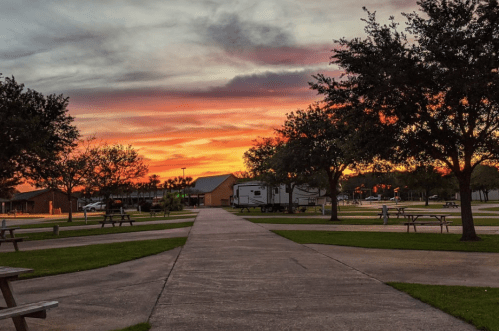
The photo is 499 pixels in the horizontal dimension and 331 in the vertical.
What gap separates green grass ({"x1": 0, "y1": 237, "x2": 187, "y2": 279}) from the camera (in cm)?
1091

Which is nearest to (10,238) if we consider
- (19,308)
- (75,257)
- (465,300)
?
(75,257)

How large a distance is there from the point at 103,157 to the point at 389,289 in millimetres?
47961

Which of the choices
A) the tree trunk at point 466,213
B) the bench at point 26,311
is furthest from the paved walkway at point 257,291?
the tree trunk at point 466,213

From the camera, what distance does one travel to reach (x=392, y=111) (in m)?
16.6

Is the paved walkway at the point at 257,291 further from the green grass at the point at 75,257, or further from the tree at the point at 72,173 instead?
the tree at the point at 72,173

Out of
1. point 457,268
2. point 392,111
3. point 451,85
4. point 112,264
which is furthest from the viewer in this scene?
point 392,111

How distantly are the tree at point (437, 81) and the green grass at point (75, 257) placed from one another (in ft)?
30.9

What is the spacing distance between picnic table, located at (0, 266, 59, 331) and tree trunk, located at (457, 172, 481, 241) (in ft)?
51.6

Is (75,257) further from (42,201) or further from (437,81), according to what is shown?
(42,201)

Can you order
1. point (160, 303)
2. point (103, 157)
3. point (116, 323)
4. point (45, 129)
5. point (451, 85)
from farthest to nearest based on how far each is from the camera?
point (103, 157) < point (45, 129) < point (451, 85) < point (160, 303) < point (116, 323)

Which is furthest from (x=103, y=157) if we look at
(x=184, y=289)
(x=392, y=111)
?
(x=184, y=289)

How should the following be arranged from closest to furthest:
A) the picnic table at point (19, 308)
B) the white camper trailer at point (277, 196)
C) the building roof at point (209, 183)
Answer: the picnic table at point (19, 308) → the white camper trailer at point (277, 196) → the building roof at point (209, 183)

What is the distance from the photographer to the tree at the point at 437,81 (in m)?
15.1

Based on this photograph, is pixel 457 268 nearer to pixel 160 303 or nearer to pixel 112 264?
pixel 160 303
